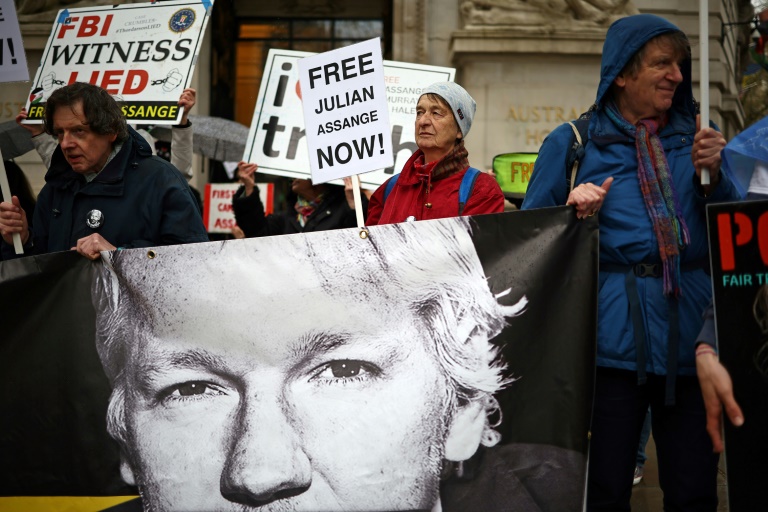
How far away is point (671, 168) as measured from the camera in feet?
11.8

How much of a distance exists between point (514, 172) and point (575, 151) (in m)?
3.26

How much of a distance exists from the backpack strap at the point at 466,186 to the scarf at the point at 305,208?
Answer: 2089 mm

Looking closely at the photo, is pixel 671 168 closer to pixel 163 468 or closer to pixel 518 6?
pixel 163 468

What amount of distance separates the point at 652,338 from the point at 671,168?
63cm

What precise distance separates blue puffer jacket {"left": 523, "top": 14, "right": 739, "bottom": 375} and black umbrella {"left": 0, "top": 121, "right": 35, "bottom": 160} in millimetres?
5102

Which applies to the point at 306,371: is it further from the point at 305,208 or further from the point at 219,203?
the point at 219,203

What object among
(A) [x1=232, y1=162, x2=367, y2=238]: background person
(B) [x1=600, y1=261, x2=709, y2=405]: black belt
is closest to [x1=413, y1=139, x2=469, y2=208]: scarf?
(B) [x1=600, y1=261, x2=709, y2=405]: black belt

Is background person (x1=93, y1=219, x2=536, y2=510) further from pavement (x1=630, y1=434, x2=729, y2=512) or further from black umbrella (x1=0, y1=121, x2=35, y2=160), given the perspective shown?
black umbrella (x1=0, y1=121, x2=35, y2=160)

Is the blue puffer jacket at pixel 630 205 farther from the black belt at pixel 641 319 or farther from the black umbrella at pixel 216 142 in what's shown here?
the black umbrella at pixel 216 142

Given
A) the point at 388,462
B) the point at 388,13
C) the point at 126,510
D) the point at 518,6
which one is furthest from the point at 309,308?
the point at 388,13

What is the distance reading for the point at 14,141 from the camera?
766cm

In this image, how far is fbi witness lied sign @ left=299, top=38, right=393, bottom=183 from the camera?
14.4 feet

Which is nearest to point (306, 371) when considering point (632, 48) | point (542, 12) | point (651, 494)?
point (632, 48)

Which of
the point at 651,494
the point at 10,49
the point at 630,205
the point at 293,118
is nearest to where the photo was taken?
the point at 630,205
